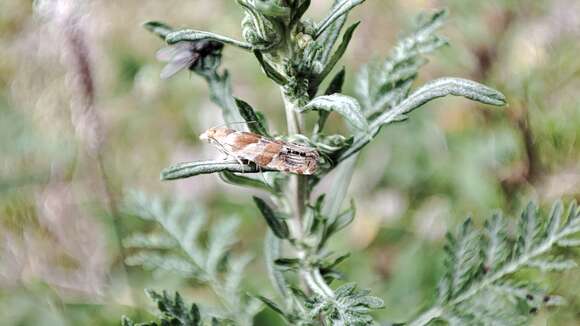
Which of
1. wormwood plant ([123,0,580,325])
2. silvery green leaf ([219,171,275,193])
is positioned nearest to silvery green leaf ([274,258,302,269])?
wormwood plant ([123,0,580,325])

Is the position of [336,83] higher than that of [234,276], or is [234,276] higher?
[336,83]

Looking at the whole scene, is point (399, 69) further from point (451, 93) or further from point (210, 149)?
point (210, 149)

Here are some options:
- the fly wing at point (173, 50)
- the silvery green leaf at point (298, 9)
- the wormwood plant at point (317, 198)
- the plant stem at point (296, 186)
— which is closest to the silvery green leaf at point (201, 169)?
the wormwood plant at point (317, 198)

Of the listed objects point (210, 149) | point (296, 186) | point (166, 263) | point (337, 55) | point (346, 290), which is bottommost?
point (346, 290)

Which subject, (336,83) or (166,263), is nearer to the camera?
(336,83)

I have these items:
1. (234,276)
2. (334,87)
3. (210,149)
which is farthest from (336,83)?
(210,149)

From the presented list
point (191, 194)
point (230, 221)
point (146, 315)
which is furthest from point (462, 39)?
point (146, 315)
